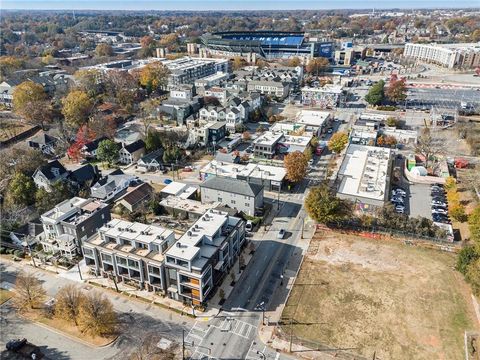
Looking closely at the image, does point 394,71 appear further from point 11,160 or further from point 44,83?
point 11,160

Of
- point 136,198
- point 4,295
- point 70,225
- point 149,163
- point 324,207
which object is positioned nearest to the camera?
point 4,295

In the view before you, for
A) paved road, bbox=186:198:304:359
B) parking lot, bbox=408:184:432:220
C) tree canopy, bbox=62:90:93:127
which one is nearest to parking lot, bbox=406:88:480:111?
parking lot, bbox=408:184:432:220

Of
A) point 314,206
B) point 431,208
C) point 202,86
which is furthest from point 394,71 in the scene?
→ point 314,206

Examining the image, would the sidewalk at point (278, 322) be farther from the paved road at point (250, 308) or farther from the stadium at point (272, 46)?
the stadium at point (272, 46)

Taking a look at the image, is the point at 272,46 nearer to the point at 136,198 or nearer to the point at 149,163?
the point at 149,163

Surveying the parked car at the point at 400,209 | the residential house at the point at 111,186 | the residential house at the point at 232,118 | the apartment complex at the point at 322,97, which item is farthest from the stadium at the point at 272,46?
the parked car at the point at 400,209

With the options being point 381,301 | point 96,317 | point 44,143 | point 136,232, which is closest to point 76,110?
point 44,143
